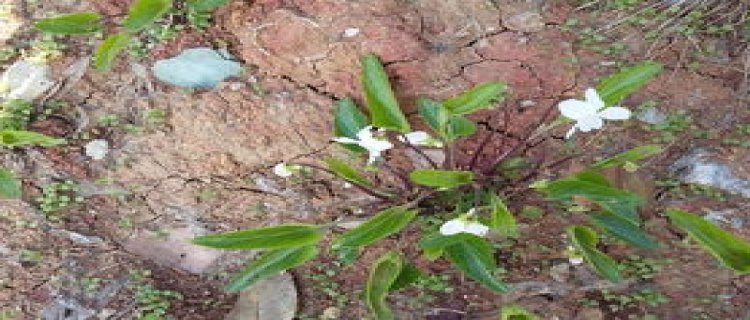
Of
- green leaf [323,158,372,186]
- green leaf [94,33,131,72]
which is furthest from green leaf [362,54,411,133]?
green leaf [94,33,131,72]

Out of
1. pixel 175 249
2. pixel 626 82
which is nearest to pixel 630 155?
pixel 626 82

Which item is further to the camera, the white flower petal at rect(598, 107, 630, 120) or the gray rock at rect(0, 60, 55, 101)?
the gray rock at rect(0, 60, 55, 101)

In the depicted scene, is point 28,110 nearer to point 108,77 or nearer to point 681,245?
point 108,77

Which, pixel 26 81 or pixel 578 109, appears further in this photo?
pixel 26 81

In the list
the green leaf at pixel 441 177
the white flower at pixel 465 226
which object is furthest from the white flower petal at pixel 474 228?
the green leaf at pixel 441 177

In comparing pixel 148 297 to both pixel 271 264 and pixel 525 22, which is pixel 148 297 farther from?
pixel 525 22

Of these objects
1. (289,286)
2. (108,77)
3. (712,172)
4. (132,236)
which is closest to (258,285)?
(289,286)

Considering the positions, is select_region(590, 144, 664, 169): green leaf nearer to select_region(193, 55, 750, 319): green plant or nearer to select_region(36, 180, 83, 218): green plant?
select_region(193, 55, 750, 319): green plant
